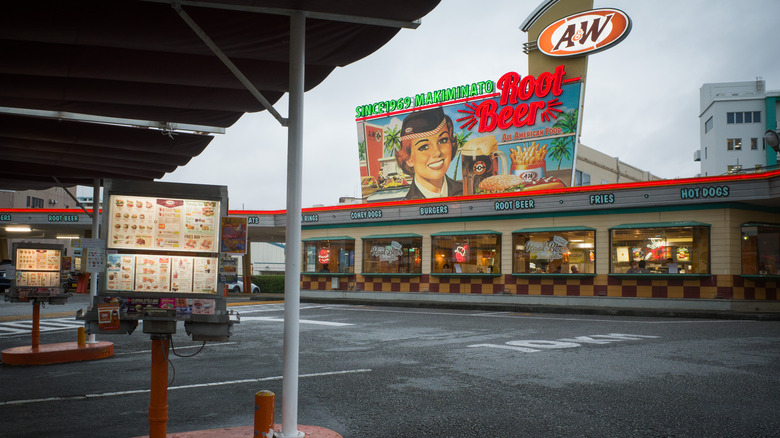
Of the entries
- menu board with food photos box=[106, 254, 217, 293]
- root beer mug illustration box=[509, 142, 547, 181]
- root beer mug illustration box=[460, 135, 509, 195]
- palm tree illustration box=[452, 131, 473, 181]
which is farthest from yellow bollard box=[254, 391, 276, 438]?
palm tree illustration box=[452, 131, 473, 181]

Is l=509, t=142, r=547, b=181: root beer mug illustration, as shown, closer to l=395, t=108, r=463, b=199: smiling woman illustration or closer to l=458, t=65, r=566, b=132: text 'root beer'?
l=458, t=65, r=566, b=132: text 'root beer'

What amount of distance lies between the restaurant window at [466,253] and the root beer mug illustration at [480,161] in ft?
18.8

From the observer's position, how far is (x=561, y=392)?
7441 millimetres

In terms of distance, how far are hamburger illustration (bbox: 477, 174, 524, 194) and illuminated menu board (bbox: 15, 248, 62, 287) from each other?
22.2 meters

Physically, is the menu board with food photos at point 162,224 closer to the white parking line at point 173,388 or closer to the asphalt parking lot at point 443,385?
the asphalt parking lot at point 443,385

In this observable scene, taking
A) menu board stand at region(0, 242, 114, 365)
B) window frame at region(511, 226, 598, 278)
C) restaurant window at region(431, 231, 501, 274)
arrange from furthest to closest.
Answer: restaurant window at region(431, 231, 501, 274) → window frame at region(511, 226, 598, 278) → menu board stand at region(0, 242, 114, 365)

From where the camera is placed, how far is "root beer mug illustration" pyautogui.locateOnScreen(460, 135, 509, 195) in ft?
102

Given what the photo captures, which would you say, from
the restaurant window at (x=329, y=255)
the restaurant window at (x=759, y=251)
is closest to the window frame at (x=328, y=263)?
the restaurant window at (x=329, y=255)

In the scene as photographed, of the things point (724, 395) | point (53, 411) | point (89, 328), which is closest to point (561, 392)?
point (724, 395)

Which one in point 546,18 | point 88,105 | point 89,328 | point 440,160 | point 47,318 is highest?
point 546,18

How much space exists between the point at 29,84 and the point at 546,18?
93.7 feet

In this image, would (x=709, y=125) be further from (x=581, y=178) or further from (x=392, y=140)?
(x=392, y=140)

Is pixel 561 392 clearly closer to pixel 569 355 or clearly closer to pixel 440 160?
pixel 569 355

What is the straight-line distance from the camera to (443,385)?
795cm
